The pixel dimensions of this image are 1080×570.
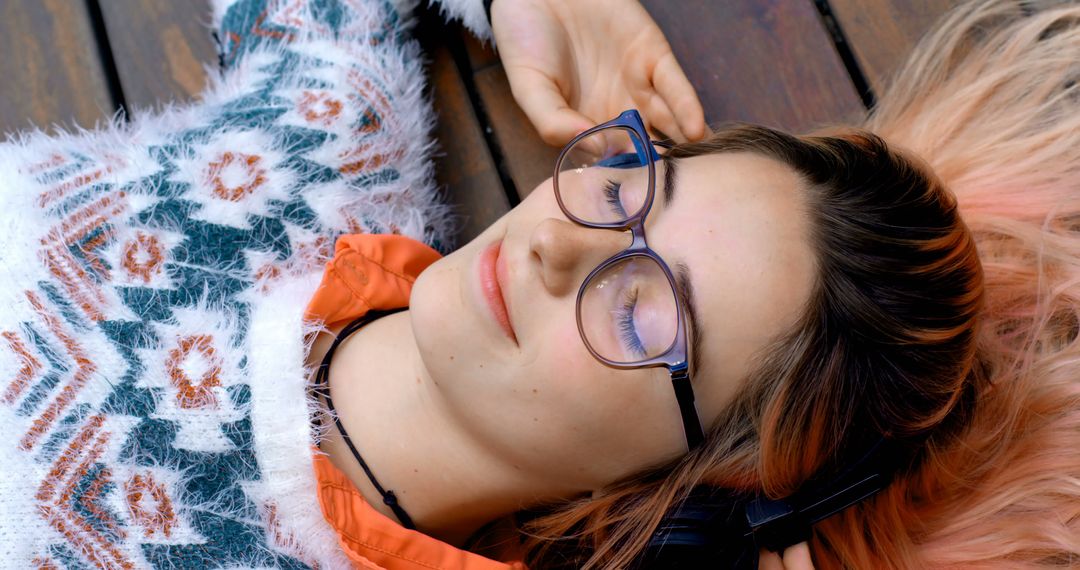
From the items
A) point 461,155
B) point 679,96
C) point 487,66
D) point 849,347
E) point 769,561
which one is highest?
point 487,66

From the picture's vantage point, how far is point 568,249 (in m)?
0.99

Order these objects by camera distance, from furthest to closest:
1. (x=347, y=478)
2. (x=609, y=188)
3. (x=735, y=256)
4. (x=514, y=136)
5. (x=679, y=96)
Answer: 1. (x=514, y=136)
2. (x=679, y=96)
3. (x=347, y=478)
4. (x=609, y=188)
5. (x=735, y=256)

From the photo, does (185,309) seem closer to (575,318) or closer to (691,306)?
(575,318)

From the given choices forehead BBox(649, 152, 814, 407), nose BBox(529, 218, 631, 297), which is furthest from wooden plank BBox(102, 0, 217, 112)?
forehead BBox(649, 152, 814, 407)

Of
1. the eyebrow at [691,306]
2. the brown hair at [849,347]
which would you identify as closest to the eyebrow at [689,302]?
the eyebrow at [691,306]

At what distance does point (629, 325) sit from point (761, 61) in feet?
3.10

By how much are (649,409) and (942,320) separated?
46 centimetres

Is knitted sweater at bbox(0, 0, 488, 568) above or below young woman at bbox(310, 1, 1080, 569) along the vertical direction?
above

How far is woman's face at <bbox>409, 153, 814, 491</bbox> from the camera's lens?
3.26 feet

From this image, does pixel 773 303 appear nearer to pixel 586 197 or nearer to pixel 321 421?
pixel 586 197

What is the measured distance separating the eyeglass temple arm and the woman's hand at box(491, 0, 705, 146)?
628 mm

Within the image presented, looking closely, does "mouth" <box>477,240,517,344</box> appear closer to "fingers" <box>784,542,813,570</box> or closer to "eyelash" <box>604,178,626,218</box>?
"eyelash" <box>604,178,626,218</box>

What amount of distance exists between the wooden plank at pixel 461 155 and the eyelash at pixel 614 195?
59cm

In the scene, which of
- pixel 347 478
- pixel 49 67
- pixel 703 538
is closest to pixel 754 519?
pixel 703 538
